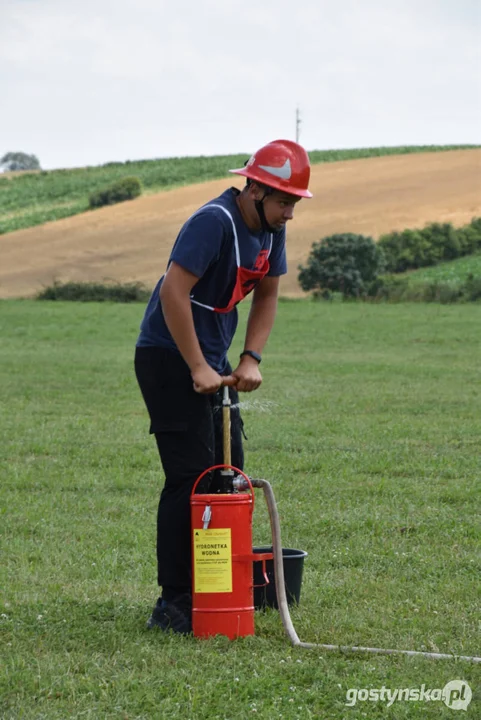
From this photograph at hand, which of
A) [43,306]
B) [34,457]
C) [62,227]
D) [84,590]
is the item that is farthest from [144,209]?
[84,590]

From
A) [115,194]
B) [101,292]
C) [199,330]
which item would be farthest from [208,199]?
[199,330]

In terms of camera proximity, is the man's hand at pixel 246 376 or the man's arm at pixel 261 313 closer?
the man's hand at pixel 246 376

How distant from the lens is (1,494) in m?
8.28

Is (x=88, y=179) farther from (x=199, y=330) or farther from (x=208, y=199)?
(x=199, y=330)

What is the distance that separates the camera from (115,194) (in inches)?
2662

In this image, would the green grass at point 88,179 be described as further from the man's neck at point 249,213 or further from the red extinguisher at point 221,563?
the red extinguisher at point 221,563

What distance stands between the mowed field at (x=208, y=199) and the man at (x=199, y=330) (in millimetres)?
37010

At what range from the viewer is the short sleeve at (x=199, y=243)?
4.66 metres

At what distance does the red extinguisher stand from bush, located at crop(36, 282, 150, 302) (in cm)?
3299

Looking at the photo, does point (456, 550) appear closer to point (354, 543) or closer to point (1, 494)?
point (354, 543)

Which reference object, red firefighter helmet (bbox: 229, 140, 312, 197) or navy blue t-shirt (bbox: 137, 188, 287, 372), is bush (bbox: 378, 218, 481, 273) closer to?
navy blue t-shirt (bbox: 137, 188, 287, 372)

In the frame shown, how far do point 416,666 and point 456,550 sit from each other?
2169 millimetres

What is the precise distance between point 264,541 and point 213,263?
8.23 feet

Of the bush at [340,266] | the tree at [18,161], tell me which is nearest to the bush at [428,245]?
the bush at [340,266]
